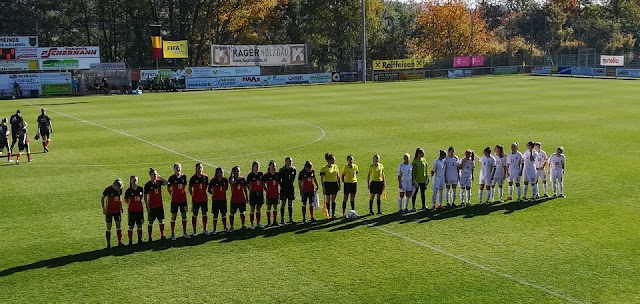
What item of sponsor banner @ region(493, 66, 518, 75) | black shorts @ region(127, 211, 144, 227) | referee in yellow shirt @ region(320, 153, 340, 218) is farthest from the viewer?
sponsor banner @ region(493, 66, 518, 75)

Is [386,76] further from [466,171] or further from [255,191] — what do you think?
[255,191]

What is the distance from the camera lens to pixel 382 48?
97938 millimetres

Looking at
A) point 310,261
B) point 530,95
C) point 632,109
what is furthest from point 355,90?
point 310,261

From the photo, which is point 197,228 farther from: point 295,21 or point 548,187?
point 295,21

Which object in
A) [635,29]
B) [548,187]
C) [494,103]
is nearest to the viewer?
[548,187]

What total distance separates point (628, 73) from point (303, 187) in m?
68.2

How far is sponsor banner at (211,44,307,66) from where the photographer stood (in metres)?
70.5

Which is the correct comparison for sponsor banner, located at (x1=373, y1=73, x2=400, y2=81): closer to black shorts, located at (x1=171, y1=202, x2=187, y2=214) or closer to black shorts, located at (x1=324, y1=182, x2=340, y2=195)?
black shorts, located at (x1=324, y1=182, x2=340, y2=195)

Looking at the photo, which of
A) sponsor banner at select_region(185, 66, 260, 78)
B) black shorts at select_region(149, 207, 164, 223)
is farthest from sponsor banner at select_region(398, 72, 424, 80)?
black shorts at select_region(149, 207, 164, 223)

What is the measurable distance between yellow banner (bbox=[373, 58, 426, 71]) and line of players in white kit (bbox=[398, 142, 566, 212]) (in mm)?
61971

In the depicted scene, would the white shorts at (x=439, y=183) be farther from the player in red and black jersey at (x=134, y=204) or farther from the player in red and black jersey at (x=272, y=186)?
the player in red and black jersey at (x=134, y=204)

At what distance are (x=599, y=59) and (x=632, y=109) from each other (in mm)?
43742

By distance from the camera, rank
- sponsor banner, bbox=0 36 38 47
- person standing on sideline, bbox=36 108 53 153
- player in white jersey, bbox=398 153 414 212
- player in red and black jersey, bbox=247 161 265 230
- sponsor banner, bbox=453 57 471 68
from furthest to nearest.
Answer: sponsor banner, bbox=453 57 471 68
sponsor banner, bbox=0 36 38 47
person standing on sideline, bbox=36 108 53 153
player in white jersey, bbox=398 153 414 212
player in red and black jersey, bbox=247 161 265 230

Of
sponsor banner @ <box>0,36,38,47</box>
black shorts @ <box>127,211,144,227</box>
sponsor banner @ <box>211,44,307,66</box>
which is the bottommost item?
black shorts @ <box>127,211,144,227</box>
